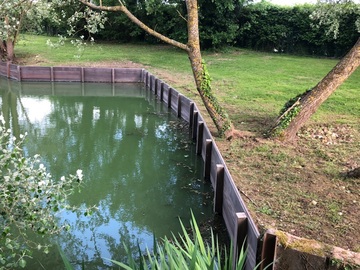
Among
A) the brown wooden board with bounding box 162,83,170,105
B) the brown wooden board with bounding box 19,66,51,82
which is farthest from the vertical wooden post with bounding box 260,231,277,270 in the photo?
the brown wooden board with bounding box 19,66,51,82

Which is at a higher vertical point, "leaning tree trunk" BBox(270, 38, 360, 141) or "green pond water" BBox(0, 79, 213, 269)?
"leaning tree trunk" BBox(270, 38, 360, 141)

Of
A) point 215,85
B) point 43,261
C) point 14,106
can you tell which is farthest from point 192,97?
point 43,261

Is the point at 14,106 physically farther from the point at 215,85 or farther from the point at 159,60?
the point at 159,60

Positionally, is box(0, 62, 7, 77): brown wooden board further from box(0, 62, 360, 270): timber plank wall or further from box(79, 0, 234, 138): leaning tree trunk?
box(79, 0, 234, 138): leaning tree trunk

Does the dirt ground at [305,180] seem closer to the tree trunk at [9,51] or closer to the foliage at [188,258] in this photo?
the foliage at [188,258]

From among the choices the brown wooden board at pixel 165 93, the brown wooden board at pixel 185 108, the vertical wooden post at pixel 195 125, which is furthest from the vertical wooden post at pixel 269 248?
the brown wooden board at pixel 165 93

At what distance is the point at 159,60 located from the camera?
20375 mm

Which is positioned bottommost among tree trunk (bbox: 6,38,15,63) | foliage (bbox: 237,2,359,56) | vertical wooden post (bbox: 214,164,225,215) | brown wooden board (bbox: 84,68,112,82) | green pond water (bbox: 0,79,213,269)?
green pond water (bbox: 0,79,213,269)

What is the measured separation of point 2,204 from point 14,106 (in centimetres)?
1063

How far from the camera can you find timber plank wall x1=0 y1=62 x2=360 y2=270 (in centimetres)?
343

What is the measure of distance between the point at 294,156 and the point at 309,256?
12.7 feet

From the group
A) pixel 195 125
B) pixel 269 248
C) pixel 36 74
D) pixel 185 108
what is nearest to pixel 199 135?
pixel 195 125

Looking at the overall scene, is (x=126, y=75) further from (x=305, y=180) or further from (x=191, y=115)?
(x=305, y=180)

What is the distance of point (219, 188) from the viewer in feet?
18.5
